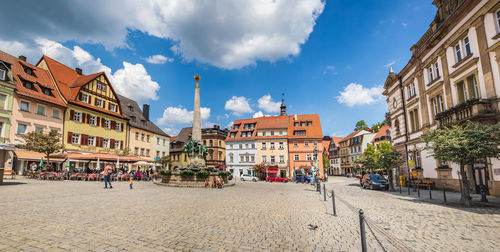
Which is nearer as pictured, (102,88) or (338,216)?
(338,216)

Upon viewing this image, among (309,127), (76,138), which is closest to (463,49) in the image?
(309,127)

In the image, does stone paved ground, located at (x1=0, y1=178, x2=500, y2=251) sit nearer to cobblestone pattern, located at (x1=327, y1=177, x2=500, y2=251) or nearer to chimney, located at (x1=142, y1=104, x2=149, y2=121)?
cobblestone pattern, located at (x1=327, y1=177, x2=500, y2=251)

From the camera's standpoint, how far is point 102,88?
121ft

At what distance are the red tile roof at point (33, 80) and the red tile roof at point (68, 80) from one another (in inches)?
36.7

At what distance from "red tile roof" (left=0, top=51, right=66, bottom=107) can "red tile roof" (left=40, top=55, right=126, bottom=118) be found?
93 cm

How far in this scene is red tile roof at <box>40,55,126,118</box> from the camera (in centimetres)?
3209

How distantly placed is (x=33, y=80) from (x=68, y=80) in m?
5.98

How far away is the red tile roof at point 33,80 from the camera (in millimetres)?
26842

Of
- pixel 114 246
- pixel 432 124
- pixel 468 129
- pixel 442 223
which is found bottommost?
pixel 442 223

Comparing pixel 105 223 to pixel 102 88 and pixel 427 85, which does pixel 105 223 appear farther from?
pixel 102 88

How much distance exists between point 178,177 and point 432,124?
73.0 ft

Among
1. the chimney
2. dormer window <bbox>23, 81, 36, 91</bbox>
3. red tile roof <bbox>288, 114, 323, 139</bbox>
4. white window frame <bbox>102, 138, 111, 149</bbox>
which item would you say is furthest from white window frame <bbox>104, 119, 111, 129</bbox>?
red tile roof <bbox>288, 114, 323, 139</bbox>

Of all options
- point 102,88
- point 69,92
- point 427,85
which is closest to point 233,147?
point 102,88

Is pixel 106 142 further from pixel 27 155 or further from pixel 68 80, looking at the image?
pixel 27 155
